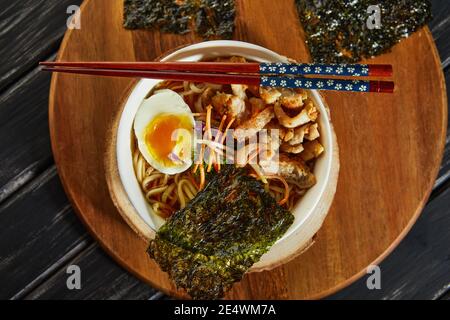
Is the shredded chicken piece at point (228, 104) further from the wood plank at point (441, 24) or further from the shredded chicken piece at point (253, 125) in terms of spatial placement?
the wood plank at point (441, 24)

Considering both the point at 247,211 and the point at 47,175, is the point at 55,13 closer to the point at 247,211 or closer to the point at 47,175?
the point at 47,175

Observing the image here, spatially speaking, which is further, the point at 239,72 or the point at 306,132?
the point at 306,132

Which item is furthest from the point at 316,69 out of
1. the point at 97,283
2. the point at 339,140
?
the point at 97,283

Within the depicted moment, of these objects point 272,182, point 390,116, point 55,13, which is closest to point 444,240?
point 390,116

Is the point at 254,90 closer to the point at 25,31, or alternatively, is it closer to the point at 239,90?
the point at 239,90

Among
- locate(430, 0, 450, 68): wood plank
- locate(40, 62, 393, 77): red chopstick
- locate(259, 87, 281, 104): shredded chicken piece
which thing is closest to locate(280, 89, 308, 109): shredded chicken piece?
locate(259, 87, 281, 104): shredded chicken piece

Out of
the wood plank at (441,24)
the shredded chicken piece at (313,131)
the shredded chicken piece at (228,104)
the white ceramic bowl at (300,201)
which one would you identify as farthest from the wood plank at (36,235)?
the wood plank at (441,24)

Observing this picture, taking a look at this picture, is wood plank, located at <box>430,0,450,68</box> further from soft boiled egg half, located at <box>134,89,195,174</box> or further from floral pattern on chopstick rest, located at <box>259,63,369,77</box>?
soft boiled egg half, located at <box>134,89,195,174</box>
